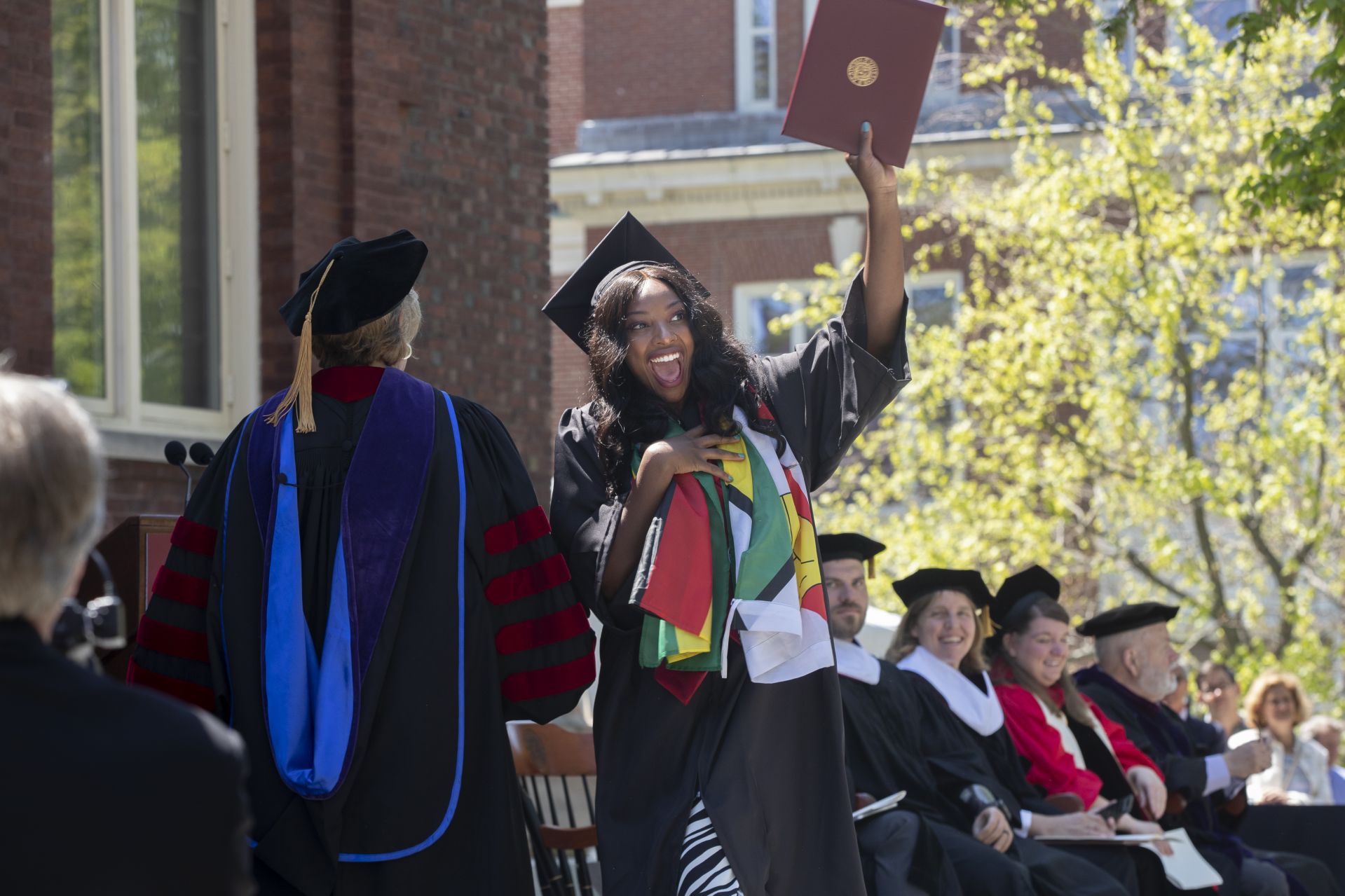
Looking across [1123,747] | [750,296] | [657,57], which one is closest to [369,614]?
[1123,747]

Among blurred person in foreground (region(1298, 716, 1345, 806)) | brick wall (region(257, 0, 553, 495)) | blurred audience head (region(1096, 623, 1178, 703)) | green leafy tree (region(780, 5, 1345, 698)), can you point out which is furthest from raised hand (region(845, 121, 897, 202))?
green leafy tree (region(780, 5, 1345, 698))

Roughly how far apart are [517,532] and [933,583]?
3.49 metres

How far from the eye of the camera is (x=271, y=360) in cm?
809

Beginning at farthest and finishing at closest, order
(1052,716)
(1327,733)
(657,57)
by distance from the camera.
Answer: (657,57) → (1327,733) → (1052,716)

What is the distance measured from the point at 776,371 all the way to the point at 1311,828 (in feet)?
18.9

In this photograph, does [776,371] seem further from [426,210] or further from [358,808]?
[426,210]

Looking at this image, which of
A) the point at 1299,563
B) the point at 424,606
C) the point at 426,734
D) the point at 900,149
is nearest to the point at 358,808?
the point at 426,734

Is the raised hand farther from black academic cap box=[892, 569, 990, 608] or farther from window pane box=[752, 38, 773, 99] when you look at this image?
window pane box=[752, 38, 773, 99]

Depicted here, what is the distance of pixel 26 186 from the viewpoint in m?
7.03

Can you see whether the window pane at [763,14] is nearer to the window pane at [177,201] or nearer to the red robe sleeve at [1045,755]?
the window pane at [177,201]

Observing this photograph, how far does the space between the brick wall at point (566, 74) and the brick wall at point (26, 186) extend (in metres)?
14.9

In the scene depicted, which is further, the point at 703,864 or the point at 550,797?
the point at 550,797

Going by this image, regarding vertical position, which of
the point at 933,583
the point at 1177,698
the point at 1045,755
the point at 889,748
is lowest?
the point at 1177,698

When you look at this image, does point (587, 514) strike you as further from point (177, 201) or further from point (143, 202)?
point (177, 201)
